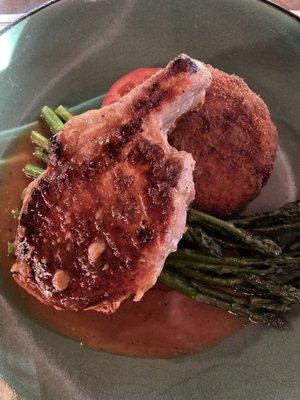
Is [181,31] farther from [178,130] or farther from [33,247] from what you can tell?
[33,247]

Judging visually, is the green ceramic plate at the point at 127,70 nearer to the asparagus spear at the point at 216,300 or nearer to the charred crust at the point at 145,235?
the asparagus spear at the point at 216,300

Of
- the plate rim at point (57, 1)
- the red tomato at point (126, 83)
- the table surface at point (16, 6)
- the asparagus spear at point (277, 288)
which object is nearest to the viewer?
the asparagus spear at point (277, 288)

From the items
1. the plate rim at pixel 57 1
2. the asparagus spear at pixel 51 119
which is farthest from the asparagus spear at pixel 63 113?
the plate rim at pixel 57 1

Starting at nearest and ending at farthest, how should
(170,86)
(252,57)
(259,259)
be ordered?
(170,86), (259,259), (252,57)

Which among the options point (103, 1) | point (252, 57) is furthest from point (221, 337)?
point (103, 1)

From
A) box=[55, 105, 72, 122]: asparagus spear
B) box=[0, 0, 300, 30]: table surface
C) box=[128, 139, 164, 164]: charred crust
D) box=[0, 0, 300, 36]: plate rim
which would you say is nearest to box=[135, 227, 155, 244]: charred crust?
box=[128, 139, 164, 164]: charred crust

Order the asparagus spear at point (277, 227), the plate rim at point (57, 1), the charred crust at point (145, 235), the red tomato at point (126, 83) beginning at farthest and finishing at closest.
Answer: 1. the red tomato at point (126, 83)
2. the plate rim at point (57, 1)
3. the asparagus spear at point (277, 227)
4. the charred crust at point (145, 235)

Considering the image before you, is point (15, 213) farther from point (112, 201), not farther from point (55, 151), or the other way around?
point (112, 201)

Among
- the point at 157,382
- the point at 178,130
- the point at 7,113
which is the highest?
the point at 178,130
